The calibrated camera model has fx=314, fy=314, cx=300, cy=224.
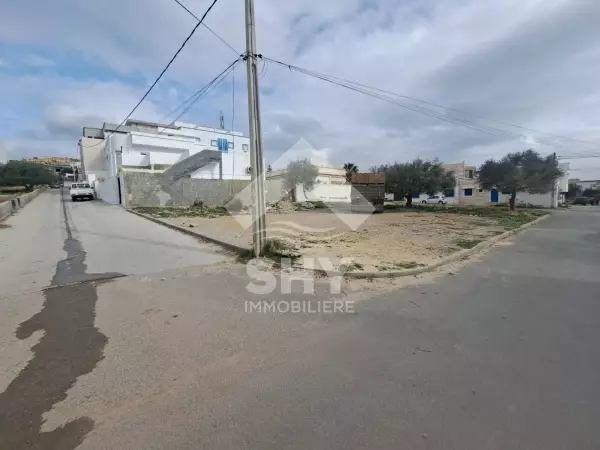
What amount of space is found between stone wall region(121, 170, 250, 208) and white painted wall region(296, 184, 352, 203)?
1049 centimetres

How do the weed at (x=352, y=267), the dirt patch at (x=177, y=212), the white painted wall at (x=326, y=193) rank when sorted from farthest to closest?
the white painted wall at (x=326, y=193)
the dirt patch at (x=177, y=212)
the weed at (x=352, y=267)

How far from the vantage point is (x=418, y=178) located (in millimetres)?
28203

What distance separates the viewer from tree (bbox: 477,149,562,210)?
26453 mm

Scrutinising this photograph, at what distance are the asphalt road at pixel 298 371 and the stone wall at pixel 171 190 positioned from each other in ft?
64.6

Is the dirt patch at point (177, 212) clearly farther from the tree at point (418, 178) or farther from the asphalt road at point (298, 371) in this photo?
the tree at point (418, 178)

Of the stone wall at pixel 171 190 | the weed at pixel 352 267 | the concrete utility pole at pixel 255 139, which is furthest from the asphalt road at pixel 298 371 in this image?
the stone wall at pixel 171 190

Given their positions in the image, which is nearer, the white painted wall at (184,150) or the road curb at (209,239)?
the road curb at (209,239)

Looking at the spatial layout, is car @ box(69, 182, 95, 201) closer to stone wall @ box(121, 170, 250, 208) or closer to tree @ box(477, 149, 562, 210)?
stone wall @ box(121, 170, 250, 208)

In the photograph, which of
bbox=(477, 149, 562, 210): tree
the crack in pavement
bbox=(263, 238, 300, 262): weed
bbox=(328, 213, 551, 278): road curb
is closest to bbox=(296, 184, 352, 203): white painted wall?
bbox=(477, 149, 562, 210): tree

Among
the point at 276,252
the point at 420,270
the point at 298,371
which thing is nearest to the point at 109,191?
the point at 276,252

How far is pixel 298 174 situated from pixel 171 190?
15.7 metres

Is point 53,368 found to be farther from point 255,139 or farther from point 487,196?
point 487,196

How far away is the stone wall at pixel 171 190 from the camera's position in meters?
22.9

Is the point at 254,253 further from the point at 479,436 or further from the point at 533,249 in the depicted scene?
the point at 533,249
